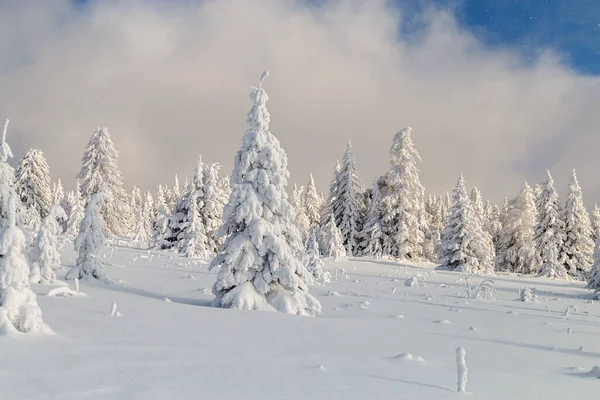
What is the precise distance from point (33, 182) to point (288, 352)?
160 ft

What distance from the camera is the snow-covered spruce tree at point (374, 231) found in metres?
43.2

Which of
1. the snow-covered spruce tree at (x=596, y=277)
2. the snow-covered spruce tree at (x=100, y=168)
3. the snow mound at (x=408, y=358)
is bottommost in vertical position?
the snow mound at (x=408, y=358)

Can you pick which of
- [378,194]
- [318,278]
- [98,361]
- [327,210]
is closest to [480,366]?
[98,361]

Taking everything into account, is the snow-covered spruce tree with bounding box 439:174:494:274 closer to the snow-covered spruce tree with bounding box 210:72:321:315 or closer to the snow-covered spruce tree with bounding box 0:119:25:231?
the snow-covered spruce tree with bounding box 210:72:321:315

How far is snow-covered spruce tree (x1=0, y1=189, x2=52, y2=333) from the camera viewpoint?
7578 millimetres

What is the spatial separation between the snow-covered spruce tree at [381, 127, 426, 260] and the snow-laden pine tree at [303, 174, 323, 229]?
894 inches

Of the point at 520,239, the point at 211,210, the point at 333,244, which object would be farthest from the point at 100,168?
the point at 520,239

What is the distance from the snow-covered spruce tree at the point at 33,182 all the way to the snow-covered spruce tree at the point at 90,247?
3277 cm

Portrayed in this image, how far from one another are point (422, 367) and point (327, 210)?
142 ft

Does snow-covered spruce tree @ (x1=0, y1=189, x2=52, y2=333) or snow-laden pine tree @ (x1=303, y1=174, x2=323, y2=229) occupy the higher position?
snow-laden pine tree @ (x1=303, y1=174, x2=323, y2=229)

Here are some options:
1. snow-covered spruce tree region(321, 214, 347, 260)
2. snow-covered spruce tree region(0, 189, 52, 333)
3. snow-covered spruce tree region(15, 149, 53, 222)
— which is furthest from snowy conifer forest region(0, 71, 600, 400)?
snow-covered spruce tree region(15, 149, 53, 222)

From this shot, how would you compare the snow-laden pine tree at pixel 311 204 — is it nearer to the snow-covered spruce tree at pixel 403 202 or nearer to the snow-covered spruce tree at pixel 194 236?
the snow-covered spruce tree at pixel 403 202

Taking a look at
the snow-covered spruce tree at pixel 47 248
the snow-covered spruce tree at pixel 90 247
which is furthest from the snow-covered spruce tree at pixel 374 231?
the snow-covered spruce tree at pixel 47 248

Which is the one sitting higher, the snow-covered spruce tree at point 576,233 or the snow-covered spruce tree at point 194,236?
the snow-covered spruce tree at point 576,233
